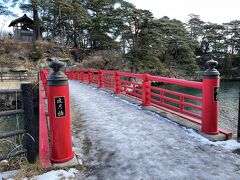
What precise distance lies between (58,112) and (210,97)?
251 cm

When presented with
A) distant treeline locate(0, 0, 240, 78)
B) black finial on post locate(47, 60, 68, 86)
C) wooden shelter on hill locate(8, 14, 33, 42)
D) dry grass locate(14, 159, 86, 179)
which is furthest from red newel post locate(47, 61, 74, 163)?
wooden shelter on hill locate(8, 14, 33, 42)

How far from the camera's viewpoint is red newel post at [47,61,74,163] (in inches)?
109

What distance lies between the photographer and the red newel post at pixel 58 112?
9.07ft

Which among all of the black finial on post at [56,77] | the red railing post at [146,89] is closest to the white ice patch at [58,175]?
the black finial on post at [56,77]

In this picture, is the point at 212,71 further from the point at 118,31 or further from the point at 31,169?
the point at 118,31

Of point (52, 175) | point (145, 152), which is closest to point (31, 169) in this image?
point (52, 175)

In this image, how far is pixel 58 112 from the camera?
9.18 feet

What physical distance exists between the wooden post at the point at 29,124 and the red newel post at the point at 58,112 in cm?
23

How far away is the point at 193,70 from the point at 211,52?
17864mm

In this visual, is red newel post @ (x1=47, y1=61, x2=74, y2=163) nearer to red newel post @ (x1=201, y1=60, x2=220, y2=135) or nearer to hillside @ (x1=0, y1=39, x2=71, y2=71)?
red newel post @ (x1=201, y1=60, x2=220, y2=135)

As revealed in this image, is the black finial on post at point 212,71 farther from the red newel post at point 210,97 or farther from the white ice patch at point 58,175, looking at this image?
the white ice patch at point 58,175

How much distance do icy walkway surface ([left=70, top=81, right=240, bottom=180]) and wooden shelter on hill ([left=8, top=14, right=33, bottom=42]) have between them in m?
32.6

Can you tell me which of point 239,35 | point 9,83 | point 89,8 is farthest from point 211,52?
point 9,83

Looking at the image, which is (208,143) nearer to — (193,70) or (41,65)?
(41,65)
